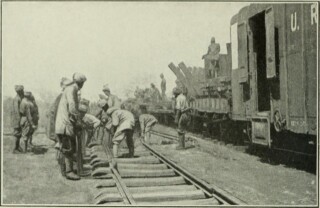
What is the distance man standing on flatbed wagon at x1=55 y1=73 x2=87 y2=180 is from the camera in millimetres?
5969

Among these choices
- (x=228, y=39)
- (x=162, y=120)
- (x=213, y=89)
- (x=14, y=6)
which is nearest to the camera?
(x=14, y=6)

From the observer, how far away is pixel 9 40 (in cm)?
628

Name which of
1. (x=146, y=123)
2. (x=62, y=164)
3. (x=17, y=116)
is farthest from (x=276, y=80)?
(x=17, y=116)

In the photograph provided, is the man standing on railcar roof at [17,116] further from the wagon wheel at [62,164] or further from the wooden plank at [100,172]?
the wooden plank at [100,172]

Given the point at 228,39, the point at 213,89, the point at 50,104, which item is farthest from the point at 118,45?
the point at 213,89

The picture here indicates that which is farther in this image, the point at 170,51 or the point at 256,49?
the point at 256,49

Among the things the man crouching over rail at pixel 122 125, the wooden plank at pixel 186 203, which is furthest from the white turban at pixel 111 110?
the wooden plank at pixel 186 203

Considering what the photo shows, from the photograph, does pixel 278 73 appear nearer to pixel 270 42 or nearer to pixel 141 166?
pixel 270 42

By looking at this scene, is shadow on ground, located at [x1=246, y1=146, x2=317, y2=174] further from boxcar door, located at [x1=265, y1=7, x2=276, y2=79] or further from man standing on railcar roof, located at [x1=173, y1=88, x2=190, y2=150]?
boxcar door, located at [x1=265, y1=7, x2=276, y2=79]

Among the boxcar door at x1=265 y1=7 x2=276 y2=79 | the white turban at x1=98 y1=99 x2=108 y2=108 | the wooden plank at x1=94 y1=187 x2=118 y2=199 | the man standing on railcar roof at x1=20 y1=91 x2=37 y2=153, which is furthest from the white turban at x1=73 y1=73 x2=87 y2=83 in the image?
the boxcar door at x1=265 y1=7 x2=276 y2=79

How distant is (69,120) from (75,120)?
81 millimetres

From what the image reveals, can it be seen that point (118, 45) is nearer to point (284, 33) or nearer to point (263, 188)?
point (284, 33)

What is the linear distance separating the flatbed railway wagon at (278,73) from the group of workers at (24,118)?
11.0ft

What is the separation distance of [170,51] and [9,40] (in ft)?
7.57
